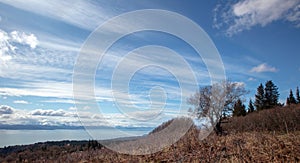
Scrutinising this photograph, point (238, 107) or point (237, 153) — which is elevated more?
point (238, 107)

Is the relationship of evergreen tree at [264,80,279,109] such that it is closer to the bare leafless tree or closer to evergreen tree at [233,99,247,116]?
evergreen tree at [233,99,247,116]

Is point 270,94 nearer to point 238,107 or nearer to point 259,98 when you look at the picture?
point 259,98

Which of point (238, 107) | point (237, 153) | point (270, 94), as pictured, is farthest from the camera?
point (270, 94)

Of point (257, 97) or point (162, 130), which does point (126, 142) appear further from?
point (257, 97)

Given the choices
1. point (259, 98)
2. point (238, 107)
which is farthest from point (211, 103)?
point (259, 98)

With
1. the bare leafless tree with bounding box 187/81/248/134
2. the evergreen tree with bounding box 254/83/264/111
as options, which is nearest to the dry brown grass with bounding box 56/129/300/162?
the bare leafless tree with bounding box 187/81/248/134

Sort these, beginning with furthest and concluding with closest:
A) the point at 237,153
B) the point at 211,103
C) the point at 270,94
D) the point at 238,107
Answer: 1. the point at 270,94
2. the point at 238,107
3. the point at 211,103
4. the point at 237,153

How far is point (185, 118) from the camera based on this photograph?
58.1 feet

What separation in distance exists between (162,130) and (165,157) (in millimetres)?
6375

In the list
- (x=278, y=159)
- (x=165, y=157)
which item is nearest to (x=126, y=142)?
(x=165, y=157)

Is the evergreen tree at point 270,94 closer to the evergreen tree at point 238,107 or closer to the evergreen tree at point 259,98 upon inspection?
the evergreen tree at point 259,98

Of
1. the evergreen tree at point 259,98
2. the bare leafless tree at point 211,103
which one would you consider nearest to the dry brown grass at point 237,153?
the bare leafless tree at point 211,103

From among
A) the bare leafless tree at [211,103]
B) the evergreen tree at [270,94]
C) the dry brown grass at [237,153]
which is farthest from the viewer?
the evergreen tree at [270,94]

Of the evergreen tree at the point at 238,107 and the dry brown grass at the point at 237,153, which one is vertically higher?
the evergreen tree at the point at 238,107
